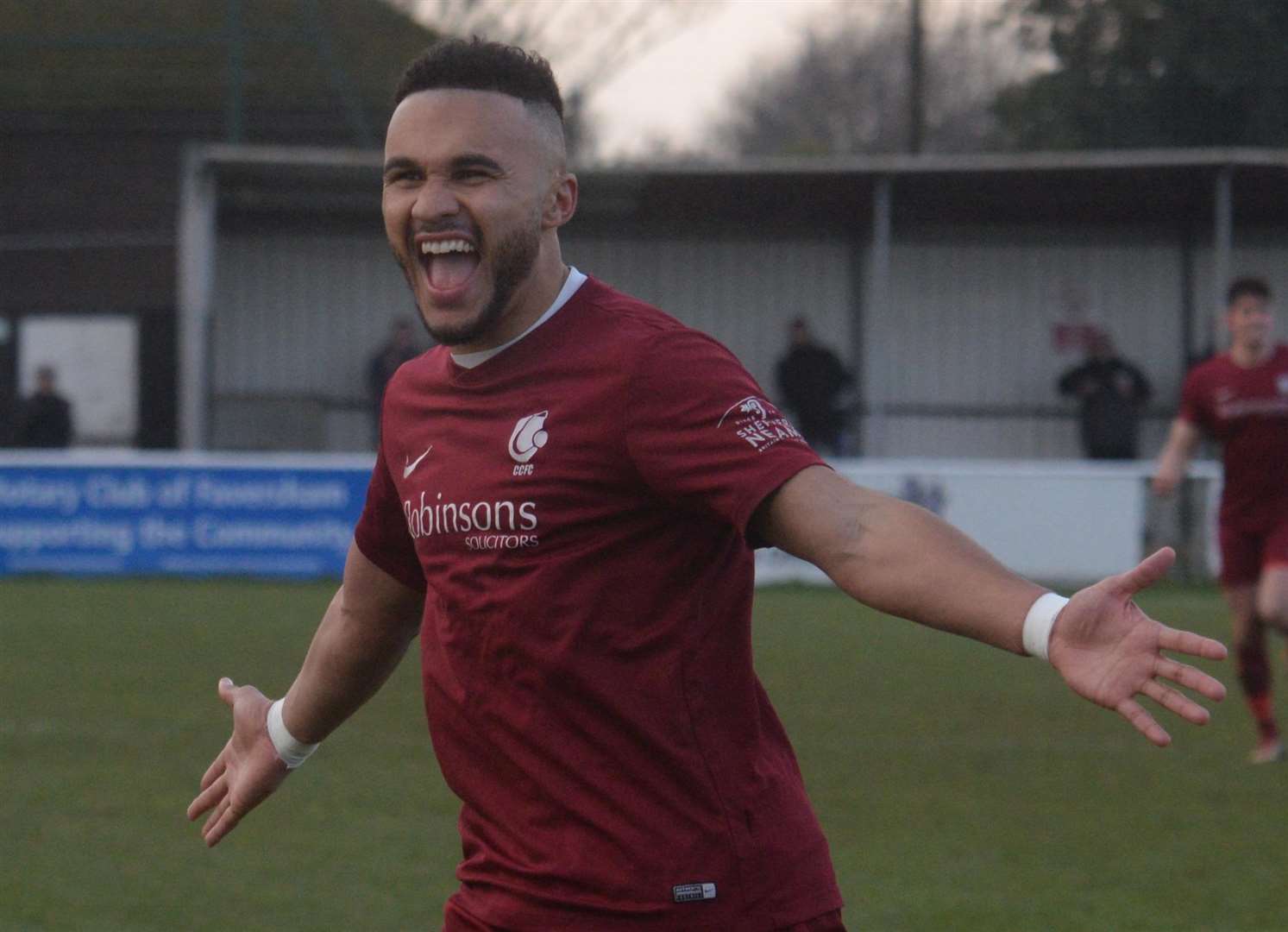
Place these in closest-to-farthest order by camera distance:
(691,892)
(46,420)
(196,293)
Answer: (691,892)
(196,293)
(46,420)

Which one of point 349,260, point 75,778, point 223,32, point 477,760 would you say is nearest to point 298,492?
point 349,260

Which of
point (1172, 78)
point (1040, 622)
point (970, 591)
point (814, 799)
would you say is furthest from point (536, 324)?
point (1172, 78)

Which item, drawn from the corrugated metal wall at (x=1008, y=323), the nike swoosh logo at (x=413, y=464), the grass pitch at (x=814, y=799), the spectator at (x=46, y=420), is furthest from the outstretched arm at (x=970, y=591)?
the corrugated metal wall at (x=1008, y=323)

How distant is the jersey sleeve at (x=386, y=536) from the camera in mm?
3500

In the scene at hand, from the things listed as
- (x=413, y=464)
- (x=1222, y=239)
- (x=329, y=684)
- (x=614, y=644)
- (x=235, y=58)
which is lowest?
(x=329, y=684)

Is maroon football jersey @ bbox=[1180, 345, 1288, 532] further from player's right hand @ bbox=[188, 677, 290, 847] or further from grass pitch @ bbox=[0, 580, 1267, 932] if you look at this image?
player's right hand @ bbox=[188, 677, 290, 847]

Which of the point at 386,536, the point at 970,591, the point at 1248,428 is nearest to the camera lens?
the point at 970,591

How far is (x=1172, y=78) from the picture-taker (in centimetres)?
2712

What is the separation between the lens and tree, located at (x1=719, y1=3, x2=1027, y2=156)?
5297 centimetres

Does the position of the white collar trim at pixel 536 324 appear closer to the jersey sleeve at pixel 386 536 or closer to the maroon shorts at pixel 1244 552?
the jersey sleeve at pixel 386 536

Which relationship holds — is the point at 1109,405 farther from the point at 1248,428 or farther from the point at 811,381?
the point at 1248,428

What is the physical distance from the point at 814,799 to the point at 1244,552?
2.94 metres

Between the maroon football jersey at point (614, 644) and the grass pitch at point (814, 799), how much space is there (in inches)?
130

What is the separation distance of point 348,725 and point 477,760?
7.37 metres
